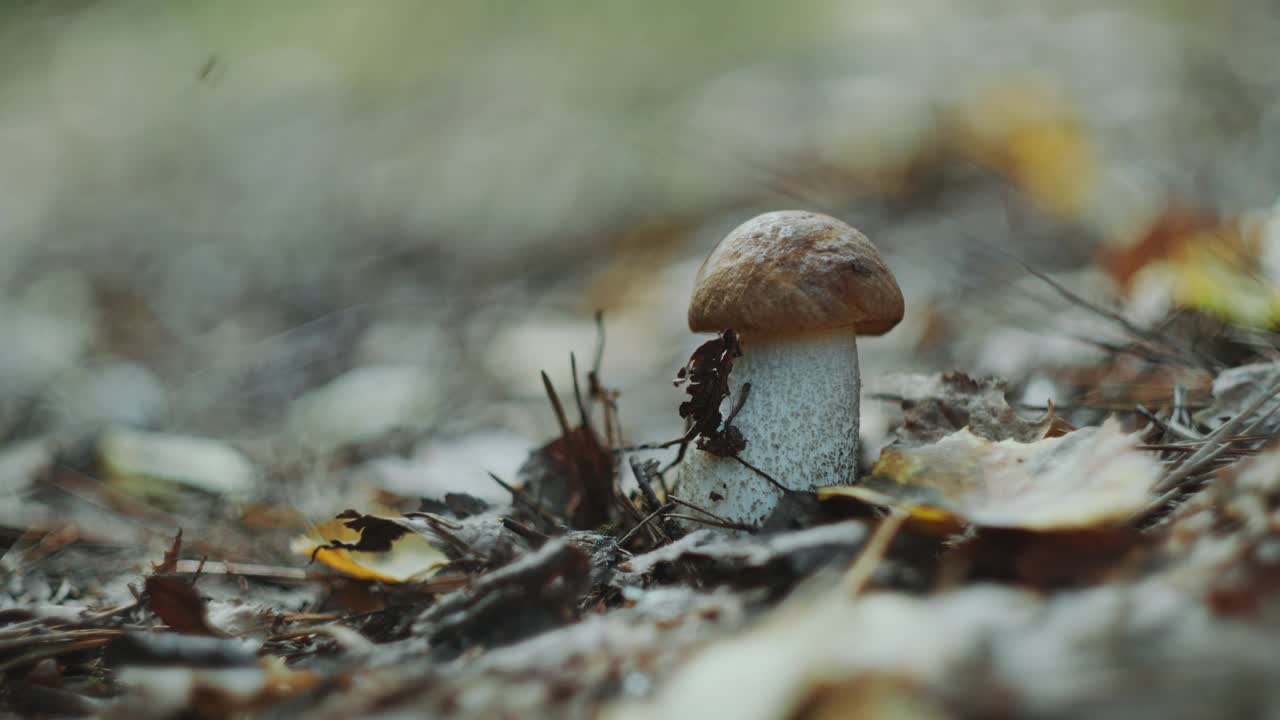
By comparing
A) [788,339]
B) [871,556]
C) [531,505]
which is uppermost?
[788,339]

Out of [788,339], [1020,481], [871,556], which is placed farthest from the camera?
[788,339]

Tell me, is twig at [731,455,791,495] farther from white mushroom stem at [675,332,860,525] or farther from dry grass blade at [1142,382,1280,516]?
dry grass blade at [1142,382,1280,516]

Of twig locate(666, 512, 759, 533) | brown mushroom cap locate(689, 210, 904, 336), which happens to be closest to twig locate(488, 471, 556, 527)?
twig locate(666, 512, 759, 533)

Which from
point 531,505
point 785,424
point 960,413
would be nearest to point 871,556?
point 785,424

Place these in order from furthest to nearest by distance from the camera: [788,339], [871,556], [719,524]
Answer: [788,339] → [719,524] → [871,556]

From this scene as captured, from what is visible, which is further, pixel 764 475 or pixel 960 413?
pixel 960 413

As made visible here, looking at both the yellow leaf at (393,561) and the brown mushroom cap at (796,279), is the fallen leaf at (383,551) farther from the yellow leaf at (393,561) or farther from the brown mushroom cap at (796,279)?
the brown mushroom cap at (796,279)

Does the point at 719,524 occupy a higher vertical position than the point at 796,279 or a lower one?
lower

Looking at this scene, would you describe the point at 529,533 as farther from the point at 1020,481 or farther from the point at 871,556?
the point at 1020,481
